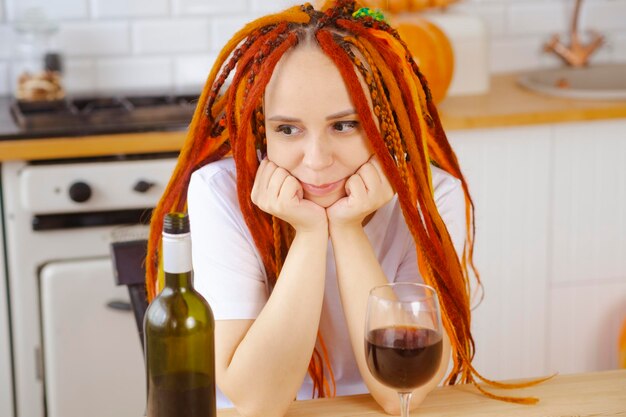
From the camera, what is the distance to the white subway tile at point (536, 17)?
3256 millimetres

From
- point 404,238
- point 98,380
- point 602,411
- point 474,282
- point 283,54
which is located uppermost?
point 283,54

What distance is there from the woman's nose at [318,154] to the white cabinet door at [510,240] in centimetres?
131

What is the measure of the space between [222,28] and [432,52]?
0.69 m

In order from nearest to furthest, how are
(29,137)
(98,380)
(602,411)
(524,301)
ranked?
(602,411) < (29,137) < (98,380) < (524,301)

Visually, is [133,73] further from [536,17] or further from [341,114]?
[341,114]

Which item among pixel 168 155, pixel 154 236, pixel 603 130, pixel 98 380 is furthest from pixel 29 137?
pixel 603 130

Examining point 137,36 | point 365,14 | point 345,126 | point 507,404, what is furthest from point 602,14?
point 507,404

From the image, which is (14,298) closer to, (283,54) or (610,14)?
(283,54)

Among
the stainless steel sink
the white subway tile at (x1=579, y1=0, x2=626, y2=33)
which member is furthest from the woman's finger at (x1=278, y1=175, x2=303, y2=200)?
the white subway tile at (x1=579, y1=0, x2=626, y2=33)

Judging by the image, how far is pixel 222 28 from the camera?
307cm

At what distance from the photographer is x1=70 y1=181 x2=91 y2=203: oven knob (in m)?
2.41

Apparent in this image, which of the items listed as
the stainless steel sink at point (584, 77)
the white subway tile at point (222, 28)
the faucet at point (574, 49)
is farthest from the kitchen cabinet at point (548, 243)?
the white subway tile at point (222, 28)

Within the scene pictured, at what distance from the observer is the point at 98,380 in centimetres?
258

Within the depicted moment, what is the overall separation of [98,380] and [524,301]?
1.14 meters
